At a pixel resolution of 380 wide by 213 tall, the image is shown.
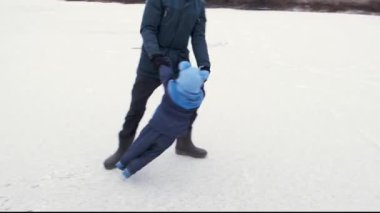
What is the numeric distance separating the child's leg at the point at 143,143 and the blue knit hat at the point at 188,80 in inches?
13.6

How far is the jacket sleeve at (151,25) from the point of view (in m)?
2.53

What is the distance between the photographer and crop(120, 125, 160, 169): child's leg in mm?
2561

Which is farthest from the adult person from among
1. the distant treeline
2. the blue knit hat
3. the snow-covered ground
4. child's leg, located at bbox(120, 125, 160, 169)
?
the distant treeline

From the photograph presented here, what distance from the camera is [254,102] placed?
4648mm

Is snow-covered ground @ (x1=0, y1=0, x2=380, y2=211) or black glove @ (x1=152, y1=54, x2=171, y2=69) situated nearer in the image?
black glove @ (x1=152, y1=54, x2=171, y2=69)

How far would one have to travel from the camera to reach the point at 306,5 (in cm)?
1385

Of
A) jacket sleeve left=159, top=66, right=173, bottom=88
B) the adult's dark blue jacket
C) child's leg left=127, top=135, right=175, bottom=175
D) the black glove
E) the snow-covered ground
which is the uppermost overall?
the adult's dark blue jacket

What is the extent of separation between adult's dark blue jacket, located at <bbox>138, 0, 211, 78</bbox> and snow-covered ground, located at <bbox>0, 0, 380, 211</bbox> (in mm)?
803

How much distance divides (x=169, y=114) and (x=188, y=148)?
0.68 meters

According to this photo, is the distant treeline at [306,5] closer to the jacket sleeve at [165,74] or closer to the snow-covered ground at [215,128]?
the snow-covered ground at [215,128]

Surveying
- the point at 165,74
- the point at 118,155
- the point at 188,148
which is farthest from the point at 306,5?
the point at 165,74

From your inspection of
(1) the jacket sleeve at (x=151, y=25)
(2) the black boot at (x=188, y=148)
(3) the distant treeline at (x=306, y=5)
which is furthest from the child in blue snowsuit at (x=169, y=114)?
(3) the distant treeline at (x=306, y=5)

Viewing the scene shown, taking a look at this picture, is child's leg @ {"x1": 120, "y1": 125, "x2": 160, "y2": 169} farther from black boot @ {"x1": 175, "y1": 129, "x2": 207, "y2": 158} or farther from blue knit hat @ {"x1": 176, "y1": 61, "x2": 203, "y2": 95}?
black boot @ {"x1": 175, "y1": 129, "x2": 207, "y2": 158}

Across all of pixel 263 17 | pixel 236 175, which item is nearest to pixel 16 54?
pixel 236 175
